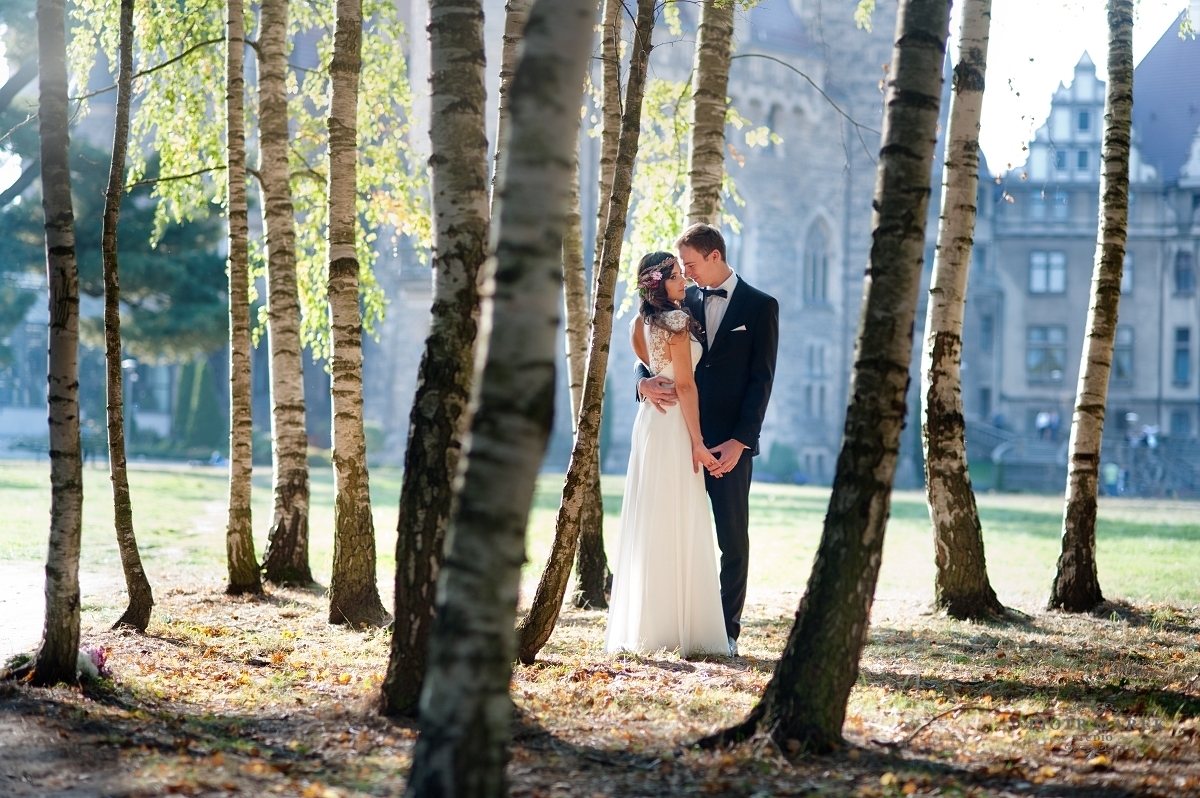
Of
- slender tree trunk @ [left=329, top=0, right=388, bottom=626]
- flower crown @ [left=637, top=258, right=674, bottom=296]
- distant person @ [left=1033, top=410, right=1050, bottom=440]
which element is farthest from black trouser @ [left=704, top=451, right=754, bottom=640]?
distant person @ [left=1033, top=410, right=1050, bottom=440]

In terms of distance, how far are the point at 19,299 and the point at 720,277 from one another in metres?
28.3

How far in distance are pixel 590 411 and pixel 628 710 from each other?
125cm

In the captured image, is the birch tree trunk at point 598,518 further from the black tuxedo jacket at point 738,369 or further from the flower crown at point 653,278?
the flower crown at point 653,278

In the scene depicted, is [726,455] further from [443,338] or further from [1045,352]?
[1045,352]

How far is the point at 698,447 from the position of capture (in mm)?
5762

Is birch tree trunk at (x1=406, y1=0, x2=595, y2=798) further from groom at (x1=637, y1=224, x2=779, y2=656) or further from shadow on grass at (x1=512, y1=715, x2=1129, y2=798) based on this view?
groom at (x1=637, y1=224, x2=779, y2=656)

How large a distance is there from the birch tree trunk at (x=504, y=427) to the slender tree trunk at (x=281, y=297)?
5728mm

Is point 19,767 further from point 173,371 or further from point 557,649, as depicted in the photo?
point 173,371

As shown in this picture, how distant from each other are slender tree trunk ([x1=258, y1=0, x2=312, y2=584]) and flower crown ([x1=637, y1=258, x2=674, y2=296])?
335 cm

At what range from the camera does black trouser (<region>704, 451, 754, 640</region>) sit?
19.4ft

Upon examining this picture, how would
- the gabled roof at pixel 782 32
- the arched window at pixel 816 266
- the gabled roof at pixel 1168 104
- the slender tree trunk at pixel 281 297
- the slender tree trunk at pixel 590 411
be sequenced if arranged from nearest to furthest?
1. the slender tree trunk at pixel 590 411
2. the slender tree trunk at pixel 281 297
3. the gabled roof at pixel 782 32
4. the arched window at pixel 816 266
5. the gabled roof at pixel 1168 104

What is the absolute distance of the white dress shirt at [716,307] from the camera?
235 inches

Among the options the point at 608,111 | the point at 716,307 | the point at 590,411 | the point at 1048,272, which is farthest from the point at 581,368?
the point at 1048,272

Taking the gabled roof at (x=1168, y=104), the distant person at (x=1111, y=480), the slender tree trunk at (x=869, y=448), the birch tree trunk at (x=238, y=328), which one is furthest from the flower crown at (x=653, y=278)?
the gabled roof at (x=1168, y=104)
